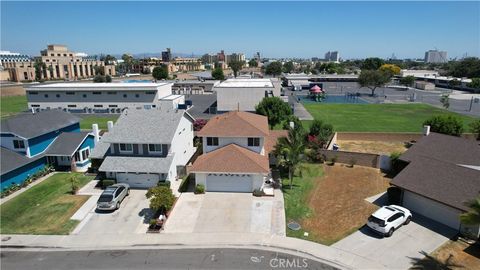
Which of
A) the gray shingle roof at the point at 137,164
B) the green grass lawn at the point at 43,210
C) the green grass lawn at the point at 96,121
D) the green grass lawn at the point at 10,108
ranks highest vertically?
the gray shingle roof at the point at 137,164

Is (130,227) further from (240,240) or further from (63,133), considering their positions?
(63,133)

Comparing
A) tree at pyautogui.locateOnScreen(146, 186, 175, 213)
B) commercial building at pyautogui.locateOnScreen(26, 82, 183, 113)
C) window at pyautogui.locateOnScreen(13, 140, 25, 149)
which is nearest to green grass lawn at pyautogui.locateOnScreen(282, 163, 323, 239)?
tree at pyautogui.locateOnScreen(146, 186, 175, 213)

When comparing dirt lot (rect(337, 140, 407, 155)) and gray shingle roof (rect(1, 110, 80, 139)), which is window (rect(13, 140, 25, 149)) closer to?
gray shingle roof (rect(1, 110, 80, 139))

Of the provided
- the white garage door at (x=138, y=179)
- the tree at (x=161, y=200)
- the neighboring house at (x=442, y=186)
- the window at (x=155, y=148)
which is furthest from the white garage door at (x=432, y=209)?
the window at (x=155, y=148)

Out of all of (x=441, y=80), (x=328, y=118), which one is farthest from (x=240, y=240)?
(x=441, y=80)

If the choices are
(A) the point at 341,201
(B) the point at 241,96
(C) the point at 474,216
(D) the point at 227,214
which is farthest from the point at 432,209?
(B) the point at 241,96

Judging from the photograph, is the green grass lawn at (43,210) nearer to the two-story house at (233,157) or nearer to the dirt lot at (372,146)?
the two-story house at (233,157)
